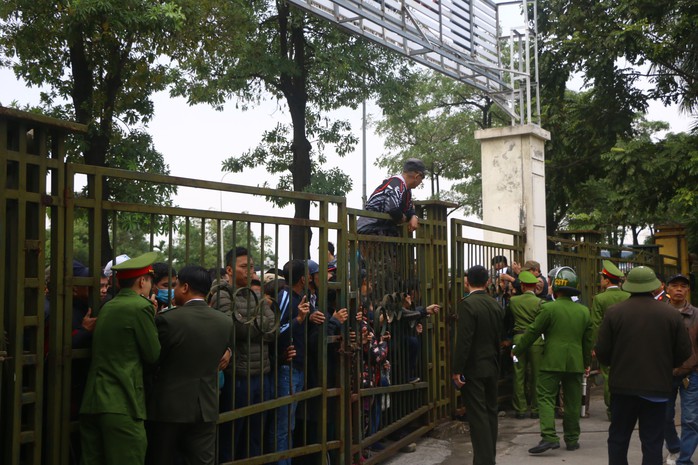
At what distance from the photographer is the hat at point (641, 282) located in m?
6.72

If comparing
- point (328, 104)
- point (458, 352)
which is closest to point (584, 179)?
point (328, 104)

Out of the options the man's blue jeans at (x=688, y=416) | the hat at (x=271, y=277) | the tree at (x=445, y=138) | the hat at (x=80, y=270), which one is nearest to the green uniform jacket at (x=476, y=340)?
the man's blue jeans at (x=688, y=416)

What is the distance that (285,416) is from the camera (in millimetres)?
6340

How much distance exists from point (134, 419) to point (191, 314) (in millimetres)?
754

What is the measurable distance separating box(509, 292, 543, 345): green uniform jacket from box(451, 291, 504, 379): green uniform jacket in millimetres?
2621

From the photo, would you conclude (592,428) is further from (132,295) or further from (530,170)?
(132,295)

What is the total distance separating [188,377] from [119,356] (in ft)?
1.85

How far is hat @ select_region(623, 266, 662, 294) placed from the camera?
6719 millimetres

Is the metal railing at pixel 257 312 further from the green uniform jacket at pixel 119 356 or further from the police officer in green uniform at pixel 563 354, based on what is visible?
the police officer in green uniform at pixel 563 354

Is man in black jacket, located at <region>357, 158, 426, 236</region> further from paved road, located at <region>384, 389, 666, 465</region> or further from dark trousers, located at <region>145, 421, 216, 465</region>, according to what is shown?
dark trousers, located at <region>145, 421, 216, 465</region>

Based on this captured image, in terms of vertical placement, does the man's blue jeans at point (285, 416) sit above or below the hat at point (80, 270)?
below

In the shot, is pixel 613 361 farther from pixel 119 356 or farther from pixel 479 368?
pixel 119 356

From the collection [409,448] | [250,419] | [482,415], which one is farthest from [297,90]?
[250,419]

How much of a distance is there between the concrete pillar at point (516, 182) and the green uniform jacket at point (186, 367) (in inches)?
333
